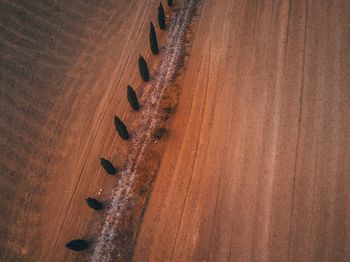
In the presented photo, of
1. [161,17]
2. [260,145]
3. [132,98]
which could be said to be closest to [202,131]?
[260,145]

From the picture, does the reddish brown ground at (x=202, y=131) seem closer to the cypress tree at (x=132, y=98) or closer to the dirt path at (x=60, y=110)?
the dirt path at (x=60, y=110)

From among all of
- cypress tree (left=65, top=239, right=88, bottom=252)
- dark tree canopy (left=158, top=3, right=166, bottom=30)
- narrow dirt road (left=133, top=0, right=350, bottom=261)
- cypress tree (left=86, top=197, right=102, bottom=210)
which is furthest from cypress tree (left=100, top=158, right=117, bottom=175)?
dark tree canopy (left=158, top=3, right=166, bottom=30)

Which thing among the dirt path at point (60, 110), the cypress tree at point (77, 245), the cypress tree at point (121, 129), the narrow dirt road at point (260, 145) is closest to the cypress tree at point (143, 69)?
the dirt path at point (60, 110)

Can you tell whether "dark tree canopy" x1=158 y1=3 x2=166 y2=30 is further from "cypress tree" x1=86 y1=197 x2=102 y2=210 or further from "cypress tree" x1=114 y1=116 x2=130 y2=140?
"cypress tree" x1=86 y1=197 x2=102 y2=210

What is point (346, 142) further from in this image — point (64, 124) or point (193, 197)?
point (64, 124)

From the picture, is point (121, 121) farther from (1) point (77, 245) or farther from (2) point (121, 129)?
(1) point (77, 245)

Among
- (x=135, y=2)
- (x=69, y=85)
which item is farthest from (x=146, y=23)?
(x=69, y=85)
